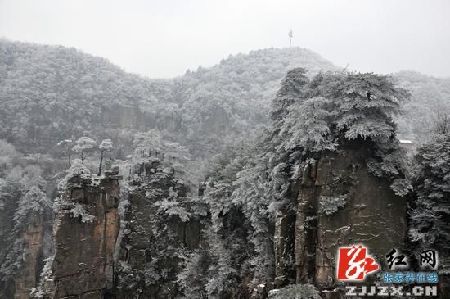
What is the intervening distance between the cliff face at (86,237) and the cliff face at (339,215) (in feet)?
37.7

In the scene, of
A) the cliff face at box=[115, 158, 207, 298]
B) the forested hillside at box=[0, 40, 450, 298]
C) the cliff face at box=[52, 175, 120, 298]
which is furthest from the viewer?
the cliff face at box=[115, 158, 207, 298]

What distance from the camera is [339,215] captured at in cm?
1504

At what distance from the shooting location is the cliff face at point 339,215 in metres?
14.8

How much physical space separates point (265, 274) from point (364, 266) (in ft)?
14.9

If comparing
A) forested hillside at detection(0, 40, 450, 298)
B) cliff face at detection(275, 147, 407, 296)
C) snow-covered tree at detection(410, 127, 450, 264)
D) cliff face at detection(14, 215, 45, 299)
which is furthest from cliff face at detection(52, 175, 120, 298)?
cliff face at detection(14, 215, 45, 299)

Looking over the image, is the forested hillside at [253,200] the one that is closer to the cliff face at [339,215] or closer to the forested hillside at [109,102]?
the cliff face at [339,215]

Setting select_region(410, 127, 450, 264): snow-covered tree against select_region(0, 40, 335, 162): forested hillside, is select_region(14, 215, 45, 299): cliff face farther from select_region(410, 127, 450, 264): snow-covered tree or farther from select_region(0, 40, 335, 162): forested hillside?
select_region(410, 127, 450, 264): snow-covered tree

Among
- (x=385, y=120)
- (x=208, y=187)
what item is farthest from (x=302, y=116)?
(x=208, y=187)

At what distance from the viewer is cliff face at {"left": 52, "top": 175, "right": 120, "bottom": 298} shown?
72.3 feet

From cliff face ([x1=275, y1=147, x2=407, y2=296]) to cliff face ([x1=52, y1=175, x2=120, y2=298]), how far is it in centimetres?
1148

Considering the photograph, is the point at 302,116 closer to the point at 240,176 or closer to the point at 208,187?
the point at 240,176

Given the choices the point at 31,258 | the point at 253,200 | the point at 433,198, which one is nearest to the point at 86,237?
the point at 253,200

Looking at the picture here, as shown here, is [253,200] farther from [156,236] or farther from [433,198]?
[156,236]

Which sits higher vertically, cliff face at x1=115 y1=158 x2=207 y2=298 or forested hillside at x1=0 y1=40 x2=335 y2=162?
forested hillside at x1=0 y1=40 x2=335 y2=162
